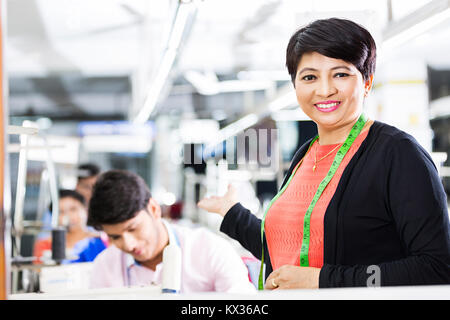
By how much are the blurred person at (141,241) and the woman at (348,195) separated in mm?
741

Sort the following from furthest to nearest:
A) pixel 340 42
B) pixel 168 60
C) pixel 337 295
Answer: pixel 168 60, pixel 340 42, pixel 337 295

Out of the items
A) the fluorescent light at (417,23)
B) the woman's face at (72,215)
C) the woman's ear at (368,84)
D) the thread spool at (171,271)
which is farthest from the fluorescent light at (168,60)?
the thread spool at (171,271)

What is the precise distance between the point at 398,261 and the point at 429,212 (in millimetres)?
124

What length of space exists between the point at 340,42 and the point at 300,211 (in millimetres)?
427

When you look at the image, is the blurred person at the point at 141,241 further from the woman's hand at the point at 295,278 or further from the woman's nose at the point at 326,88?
the woman's nose at the point at 326,88

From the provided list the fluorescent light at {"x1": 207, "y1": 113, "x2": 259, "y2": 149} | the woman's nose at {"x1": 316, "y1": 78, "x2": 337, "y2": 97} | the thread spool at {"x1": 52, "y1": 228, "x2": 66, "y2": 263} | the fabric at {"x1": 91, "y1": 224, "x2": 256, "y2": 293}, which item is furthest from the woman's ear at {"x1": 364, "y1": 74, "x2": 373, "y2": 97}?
the thread spool at {"x1": 52, "y1": 228, "x2": 66, "y2": 263}

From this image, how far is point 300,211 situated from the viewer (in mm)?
1331

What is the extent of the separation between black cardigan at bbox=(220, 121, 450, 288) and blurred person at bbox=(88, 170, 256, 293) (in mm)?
1006

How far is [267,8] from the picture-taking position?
16.1ft

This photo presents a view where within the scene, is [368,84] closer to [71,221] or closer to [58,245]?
[58,245]

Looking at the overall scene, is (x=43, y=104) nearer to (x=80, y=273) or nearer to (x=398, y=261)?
(x=80, y=273)

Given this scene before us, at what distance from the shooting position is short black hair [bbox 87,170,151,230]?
2268mm

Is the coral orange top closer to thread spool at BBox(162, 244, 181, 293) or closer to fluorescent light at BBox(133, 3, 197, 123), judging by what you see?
thread spool at BBox(162, 244, 181, 293)

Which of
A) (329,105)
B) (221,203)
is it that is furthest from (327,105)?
(221,203)
